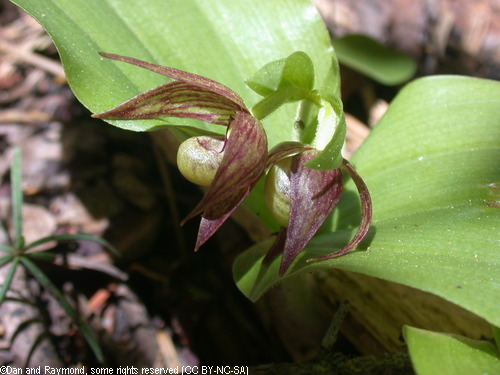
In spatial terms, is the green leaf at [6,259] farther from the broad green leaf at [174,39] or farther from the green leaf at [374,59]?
the green leaf at [374,59]

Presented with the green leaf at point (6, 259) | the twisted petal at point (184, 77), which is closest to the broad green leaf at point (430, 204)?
the twisted petal at point (184, 77)

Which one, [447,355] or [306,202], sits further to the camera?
[306,202]

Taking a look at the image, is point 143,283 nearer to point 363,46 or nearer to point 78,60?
point 78,60

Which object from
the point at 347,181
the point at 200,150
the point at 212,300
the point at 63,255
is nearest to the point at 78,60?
the point at 200,150

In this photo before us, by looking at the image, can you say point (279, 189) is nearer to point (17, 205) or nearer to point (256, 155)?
point (256, 155)

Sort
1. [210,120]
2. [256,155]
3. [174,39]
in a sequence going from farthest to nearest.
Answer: [174,39]
[210,120]
[256,155]

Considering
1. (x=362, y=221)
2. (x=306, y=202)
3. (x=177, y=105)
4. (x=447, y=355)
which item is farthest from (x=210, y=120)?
(x=447, y=355)
